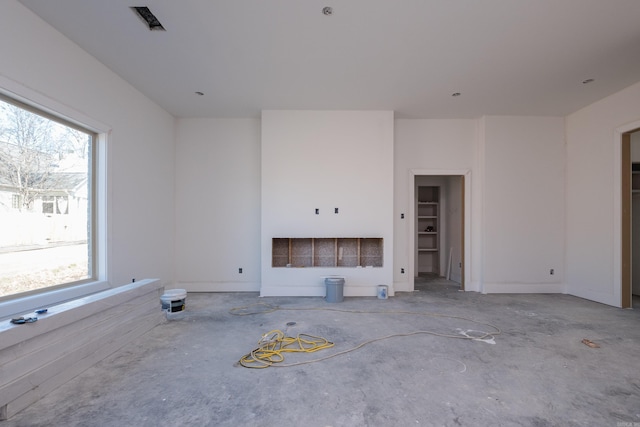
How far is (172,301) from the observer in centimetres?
385

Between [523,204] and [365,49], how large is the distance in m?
4.12

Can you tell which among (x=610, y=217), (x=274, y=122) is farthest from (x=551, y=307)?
(x=274, y=122)

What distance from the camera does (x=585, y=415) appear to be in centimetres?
187

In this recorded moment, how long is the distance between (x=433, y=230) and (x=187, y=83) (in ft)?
19.8

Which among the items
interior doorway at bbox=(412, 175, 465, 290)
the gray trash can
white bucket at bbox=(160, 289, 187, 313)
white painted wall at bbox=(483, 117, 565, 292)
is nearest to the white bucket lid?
white bucket at bbox=(160, 289, 187, 313)

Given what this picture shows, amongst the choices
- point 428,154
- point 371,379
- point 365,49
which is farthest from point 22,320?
point 428,154

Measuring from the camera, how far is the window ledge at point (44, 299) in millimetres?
2504

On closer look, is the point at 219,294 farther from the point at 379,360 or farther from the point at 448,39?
the point at 448,39

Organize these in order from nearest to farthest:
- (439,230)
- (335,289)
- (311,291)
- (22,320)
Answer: (22,320) → (335,289) → (311,291) → (439,230)

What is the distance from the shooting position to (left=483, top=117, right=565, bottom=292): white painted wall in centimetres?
518

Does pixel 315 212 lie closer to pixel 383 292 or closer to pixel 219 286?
pixel 383 292

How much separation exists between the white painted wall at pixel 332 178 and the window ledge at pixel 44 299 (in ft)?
7.73

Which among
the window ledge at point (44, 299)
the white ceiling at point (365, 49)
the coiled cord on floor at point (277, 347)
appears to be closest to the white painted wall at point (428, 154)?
the white ceiling at point (365, 49)

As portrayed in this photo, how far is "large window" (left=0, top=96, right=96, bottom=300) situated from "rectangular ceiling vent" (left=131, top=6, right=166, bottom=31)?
1.41 meters
